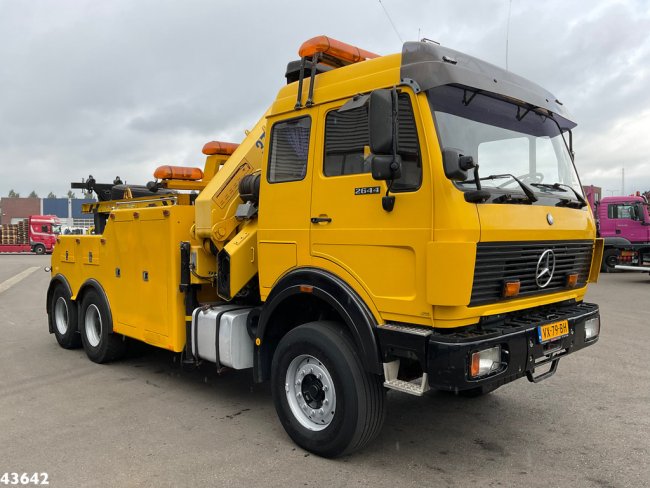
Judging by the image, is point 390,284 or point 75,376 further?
point 75,376

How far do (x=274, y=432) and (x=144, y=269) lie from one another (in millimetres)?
2298

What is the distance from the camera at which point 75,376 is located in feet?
20.2

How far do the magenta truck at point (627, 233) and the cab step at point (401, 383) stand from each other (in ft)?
52.4

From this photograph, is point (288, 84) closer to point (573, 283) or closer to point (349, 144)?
point (349, 144)

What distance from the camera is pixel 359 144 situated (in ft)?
12.5

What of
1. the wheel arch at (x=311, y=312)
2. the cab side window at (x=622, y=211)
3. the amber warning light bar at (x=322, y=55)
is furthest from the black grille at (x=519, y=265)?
the cab side window at (x=622, y=211)

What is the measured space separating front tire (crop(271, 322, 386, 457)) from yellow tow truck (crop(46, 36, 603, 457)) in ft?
0.04

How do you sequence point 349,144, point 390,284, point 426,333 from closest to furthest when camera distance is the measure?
point 426,333
point 390,284
point 349,144

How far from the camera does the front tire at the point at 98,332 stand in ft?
21.1

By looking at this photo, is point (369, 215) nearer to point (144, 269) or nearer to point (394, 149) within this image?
point (394, 149)

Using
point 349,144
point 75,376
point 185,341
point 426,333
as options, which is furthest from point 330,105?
point 75,376

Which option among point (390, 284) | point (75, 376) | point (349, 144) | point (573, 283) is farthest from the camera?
point (75, 376)

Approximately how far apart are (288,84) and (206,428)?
297cm

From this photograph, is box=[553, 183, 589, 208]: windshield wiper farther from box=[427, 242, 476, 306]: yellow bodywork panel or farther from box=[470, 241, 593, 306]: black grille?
box=[427, 242, 476, 306]: yellow bodywork panel
